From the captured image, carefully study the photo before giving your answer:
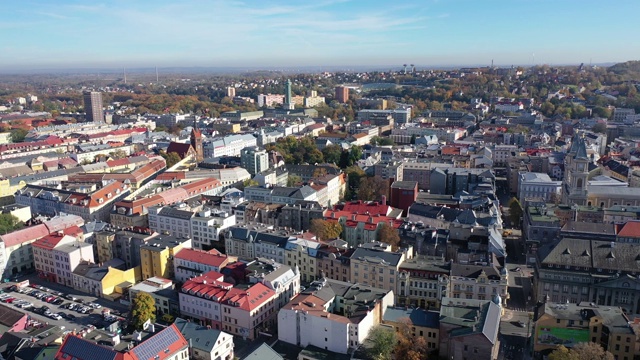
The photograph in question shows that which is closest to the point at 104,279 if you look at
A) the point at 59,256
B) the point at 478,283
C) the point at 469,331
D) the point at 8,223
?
the point at 59,256

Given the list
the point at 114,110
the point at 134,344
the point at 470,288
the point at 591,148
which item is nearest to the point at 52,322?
the point at 134,344

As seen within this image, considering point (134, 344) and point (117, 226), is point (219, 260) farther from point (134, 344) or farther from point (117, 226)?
point (117, 226)

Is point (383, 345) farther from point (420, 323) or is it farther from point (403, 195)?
point (403, 195)

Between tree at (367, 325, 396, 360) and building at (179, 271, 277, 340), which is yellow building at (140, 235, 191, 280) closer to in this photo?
building at (179, 271, 277, 340)

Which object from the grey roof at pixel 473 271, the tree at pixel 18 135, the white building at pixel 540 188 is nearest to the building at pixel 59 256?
the grey roof at pixel 473 271

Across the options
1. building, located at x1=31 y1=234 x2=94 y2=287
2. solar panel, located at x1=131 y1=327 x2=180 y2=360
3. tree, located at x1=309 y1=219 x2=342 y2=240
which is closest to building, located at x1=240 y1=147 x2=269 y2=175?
tree, located at x1=309 y1=219 x2=342 y2=240

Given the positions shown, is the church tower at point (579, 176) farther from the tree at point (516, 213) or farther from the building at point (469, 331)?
the building at point (469, 331)
